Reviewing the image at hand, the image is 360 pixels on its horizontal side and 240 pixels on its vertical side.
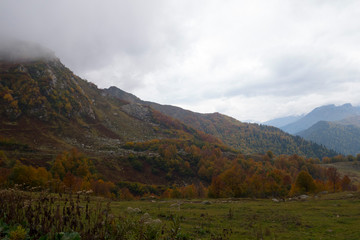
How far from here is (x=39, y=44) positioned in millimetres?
178125

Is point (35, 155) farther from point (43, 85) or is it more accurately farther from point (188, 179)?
point (43, 85)

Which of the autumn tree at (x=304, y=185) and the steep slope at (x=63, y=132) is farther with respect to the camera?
the steep slope at (x=63, y=132)

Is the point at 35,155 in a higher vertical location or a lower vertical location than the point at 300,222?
higher

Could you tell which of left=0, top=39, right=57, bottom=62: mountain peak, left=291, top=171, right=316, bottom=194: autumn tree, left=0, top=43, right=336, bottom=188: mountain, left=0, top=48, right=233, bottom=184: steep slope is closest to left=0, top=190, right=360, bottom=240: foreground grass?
left=291, top=171, right=316, bottom=194: autumn tree

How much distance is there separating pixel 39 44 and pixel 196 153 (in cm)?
17784

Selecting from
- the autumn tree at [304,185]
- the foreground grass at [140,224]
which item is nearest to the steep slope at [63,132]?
the autumn tree at [304,185]

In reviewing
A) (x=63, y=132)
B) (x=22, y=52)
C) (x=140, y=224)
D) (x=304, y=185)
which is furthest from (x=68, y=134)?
(x=140, y=224)

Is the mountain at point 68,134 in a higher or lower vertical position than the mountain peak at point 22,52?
lower

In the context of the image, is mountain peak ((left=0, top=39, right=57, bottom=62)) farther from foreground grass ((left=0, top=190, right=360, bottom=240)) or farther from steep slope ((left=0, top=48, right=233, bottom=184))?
foreground grass ((left=0, top=190, right=360, bottom=240))

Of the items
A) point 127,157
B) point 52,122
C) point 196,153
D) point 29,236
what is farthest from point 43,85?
point 29,236

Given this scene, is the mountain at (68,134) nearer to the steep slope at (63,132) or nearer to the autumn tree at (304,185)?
the steep slope at (63,132)

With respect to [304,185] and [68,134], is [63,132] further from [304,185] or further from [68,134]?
[304,185]

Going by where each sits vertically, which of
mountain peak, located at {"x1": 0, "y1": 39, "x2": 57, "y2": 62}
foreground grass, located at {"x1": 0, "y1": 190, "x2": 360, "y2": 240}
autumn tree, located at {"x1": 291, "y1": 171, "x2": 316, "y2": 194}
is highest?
mountain peak, located at {"x1": 0, "y1": 39, "x2": 57, "y2": 62}

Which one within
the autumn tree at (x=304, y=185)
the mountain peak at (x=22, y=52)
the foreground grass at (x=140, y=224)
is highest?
the mountain peak at (x=22, y=52)
